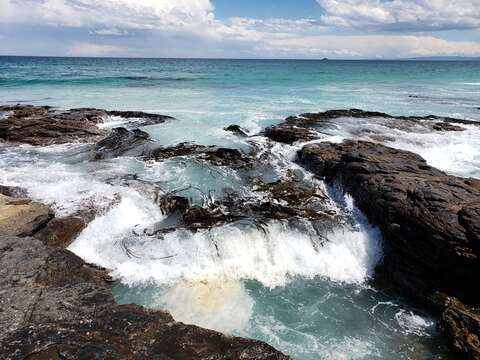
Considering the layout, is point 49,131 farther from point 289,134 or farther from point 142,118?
point 289,134

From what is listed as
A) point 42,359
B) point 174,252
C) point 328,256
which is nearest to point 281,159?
point 328,256

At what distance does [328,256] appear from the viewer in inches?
436

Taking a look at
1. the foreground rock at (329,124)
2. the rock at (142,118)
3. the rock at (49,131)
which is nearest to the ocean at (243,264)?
the rock at (49,131)

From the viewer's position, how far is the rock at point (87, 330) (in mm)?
5879

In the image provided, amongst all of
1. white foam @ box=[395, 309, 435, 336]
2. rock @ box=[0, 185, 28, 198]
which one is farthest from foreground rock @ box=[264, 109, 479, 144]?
rock @ box=[0, 185, 28, 198]

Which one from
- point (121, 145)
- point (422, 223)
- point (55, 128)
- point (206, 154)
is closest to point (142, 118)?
point (55, 128)

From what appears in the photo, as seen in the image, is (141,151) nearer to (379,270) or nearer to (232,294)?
(232,294)

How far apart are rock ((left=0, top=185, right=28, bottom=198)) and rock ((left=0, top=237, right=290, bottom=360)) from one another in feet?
18.8

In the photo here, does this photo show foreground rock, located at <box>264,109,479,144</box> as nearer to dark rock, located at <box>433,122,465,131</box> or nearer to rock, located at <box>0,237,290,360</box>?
dark rock, located at <box>433,122,465,131</box>

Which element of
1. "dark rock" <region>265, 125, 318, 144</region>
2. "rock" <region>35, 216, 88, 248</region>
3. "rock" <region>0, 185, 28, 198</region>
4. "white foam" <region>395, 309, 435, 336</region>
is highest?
"dark rock" <region>265, 125, 318, 144</region>

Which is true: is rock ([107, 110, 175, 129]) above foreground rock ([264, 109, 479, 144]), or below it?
below

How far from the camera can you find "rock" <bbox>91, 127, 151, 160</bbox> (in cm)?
1775

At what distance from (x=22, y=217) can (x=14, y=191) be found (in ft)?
9.94

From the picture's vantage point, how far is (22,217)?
416 inches
